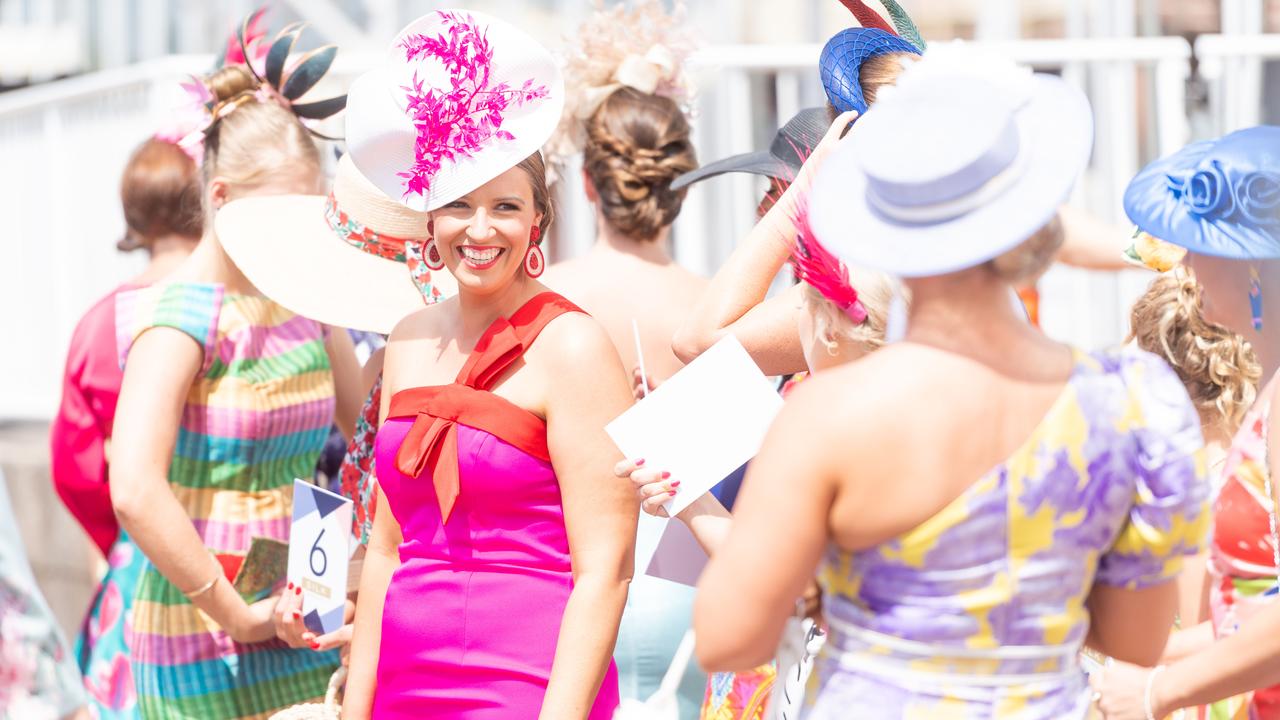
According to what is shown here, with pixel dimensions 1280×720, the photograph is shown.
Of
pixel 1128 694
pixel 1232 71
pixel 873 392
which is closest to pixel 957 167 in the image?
pixel 873 392

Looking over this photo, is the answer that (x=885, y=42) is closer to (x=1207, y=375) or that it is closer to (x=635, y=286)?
(x=1207, y=375)

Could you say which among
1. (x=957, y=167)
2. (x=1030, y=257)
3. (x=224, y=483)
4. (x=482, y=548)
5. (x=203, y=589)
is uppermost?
(x=957, y=167)

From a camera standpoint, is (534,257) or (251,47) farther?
(251,47)

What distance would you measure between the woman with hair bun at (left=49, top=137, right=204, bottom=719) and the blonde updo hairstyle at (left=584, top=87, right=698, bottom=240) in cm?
103

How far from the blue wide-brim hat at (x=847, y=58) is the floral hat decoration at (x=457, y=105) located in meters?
0.50

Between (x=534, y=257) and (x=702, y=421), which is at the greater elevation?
(x=534, y=257)

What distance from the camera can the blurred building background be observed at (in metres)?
5.05

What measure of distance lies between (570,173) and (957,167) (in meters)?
4.56

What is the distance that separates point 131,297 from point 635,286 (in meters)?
1.17

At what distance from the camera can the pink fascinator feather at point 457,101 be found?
2.52 meters

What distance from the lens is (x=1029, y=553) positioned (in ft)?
5.60

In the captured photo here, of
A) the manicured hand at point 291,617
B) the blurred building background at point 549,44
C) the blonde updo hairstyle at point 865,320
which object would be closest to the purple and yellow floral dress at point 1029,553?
the blonde updo hairstyle at point 865,320

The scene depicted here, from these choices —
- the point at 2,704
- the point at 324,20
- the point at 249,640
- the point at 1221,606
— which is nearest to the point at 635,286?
the point at 249,640

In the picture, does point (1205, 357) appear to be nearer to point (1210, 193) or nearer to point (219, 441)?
point (1210, 193)
